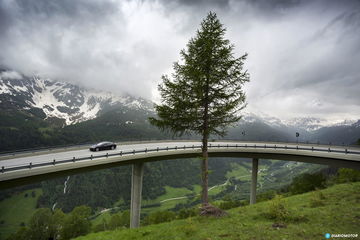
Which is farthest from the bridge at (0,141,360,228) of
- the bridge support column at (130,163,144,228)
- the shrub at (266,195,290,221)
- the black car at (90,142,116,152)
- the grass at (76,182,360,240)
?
the shrub at (266,195,290,221)

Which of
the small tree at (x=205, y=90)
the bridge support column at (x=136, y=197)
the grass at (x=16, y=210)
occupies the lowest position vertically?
the grass at (x=16, y=210)

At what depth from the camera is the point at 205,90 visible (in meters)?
12.2

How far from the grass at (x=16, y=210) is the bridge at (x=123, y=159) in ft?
385

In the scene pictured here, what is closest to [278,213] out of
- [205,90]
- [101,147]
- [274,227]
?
[274,227]

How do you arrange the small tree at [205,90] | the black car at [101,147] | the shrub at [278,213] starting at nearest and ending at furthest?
the shrub at [278,213] < the small tree at [205,90] < the black car at [101,147]

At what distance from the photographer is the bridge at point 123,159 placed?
13828mm

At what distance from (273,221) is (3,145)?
227901mm

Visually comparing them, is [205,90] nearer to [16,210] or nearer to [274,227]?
[274,227]

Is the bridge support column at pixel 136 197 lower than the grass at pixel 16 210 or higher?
higher

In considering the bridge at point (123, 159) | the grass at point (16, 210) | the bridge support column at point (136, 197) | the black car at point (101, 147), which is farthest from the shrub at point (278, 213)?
the grass at point (16, 210)

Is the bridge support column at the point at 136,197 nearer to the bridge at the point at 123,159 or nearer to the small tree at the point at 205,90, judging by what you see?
the bridge at the point at 123,159

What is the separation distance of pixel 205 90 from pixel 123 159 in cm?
1334

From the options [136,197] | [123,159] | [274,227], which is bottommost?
[136,197]

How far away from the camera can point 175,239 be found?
27.4ft
